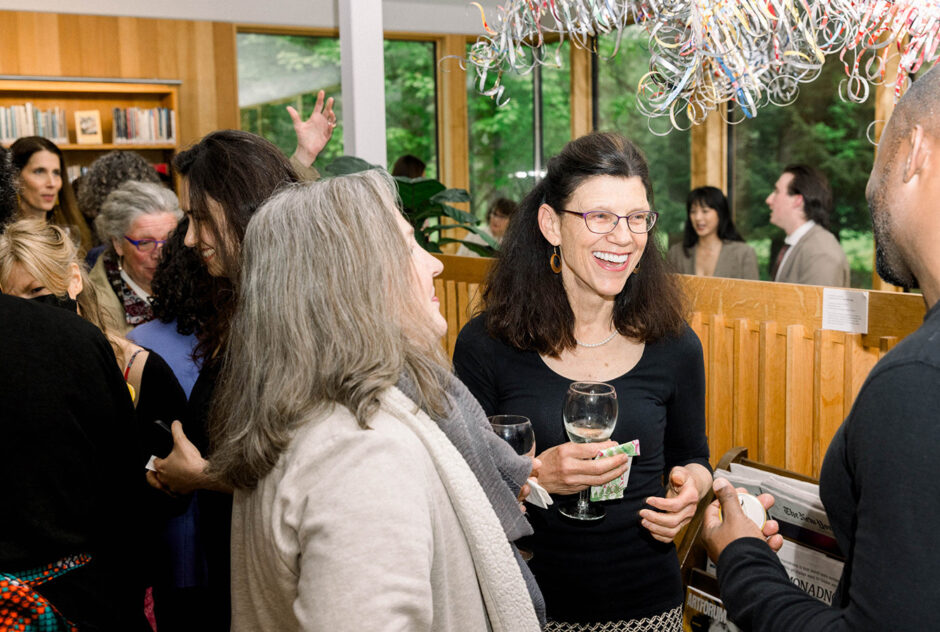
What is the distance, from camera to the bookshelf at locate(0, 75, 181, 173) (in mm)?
6875

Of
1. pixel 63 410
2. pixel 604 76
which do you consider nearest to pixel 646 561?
pixel 63 410

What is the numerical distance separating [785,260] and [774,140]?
2641mm

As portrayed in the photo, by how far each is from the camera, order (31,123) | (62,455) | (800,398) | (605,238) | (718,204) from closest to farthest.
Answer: (62,455) < (605,238) < (800,398) < (718,204) < (31,123)

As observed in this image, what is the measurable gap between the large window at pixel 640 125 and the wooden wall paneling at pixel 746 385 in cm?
481

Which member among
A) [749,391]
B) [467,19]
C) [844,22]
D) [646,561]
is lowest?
[646,561]

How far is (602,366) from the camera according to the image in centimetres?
180

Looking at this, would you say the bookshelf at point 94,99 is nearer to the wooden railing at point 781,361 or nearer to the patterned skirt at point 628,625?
the wooden railing at point 781,361

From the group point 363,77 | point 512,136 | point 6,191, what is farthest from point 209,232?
point 512,136

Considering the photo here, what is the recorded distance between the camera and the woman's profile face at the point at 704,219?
526 centimetres

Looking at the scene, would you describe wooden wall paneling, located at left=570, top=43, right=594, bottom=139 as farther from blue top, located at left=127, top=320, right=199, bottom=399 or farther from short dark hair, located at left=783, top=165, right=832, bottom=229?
blue top, located at left=127, top=320, right=199, bottom=399

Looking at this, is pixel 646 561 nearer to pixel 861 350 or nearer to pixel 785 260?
pixel 861 350

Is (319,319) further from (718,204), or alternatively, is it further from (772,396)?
(718,204)

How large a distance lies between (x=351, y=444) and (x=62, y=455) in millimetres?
695

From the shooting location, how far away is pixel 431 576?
3.53 feet
